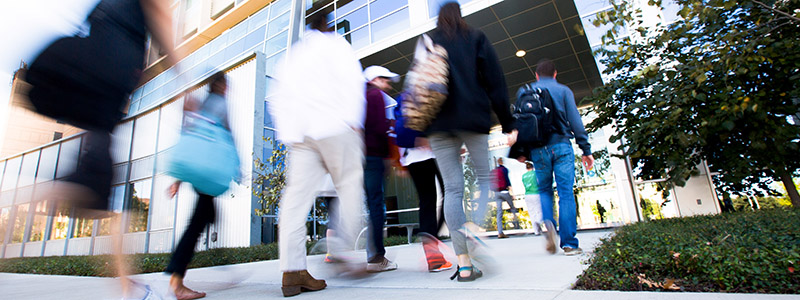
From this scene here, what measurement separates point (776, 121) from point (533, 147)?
4169 mm

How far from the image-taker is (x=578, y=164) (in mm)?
9484

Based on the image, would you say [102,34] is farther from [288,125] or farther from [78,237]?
[78,237]

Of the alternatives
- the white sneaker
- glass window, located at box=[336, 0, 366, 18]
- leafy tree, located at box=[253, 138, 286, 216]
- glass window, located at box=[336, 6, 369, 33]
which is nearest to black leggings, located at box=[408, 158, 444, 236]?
the white sneaker

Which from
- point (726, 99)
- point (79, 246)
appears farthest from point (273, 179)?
point (79, 246)

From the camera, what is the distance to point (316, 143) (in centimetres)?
198

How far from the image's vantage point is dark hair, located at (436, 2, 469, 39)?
2311 mm

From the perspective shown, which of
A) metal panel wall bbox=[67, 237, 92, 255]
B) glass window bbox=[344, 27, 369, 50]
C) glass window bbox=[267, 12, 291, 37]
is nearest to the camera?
glass window bbox=[344, 27, 369, 50]

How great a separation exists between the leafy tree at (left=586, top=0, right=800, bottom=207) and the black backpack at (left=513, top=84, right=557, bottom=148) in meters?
1.38

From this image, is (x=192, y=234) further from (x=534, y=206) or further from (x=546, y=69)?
(x=534, y=206)

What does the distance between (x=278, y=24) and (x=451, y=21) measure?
47.8ft

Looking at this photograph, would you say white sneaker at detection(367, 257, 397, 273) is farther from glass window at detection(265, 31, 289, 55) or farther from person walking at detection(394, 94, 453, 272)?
glass window at detection(265, 31, 289, 55)

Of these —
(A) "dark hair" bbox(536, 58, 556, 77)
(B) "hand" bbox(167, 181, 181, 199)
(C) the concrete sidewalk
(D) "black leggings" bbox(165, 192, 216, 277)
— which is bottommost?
(C) the concrete sidewalk

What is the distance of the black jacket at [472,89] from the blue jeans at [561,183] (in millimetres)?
1106

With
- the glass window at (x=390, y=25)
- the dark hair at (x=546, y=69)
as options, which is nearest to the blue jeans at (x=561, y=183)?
the dark hair at (x=546, y=69)
